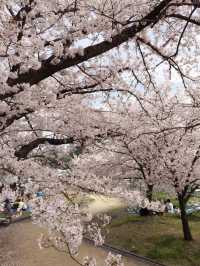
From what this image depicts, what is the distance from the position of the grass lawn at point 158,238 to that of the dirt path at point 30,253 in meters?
1.29

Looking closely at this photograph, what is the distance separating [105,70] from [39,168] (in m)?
2.42

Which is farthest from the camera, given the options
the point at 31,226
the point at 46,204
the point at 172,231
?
the point at 31,226

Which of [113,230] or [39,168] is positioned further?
[113,230]

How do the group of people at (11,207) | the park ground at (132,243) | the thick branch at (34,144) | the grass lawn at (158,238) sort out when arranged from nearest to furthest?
the group of people at (11,207)
the thick branch at (34,144)
the park ground at (132,243)
the grass lawn at (158,238)

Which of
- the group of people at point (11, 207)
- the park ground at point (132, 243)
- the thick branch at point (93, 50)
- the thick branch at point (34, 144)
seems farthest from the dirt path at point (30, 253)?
the thick branch at point (93, 50)

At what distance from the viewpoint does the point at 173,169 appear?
15969 millimetres

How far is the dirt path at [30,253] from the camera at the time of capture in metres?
14.5

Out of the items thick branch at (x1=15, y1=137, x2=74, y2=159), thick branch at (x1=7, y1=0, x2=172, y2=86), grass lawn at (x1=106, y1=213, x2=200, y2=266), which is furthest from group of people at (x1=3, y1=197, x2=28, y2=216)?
grass lawn at (x1=106, y1=213, x2=200, y2=266)

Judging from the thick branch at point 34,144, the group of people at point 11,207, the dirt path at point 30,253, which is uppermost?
the thick branch at point 34,144

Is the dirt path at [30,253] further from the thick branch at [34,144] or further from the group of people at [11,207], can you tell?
the thick branch at [34,144]

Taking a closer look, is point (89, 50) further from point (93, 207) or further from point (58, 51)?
point (93, 207)

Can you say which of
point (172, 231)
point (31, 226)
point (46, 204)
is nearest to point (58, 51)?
point (46, 204)

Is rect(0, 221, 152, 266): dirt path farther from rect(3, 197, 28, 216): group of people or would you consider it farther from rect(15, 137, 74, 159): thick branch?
rect(15, 137, 74, 159): thick branch

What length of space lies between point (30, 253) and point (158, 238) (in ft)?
17.5
